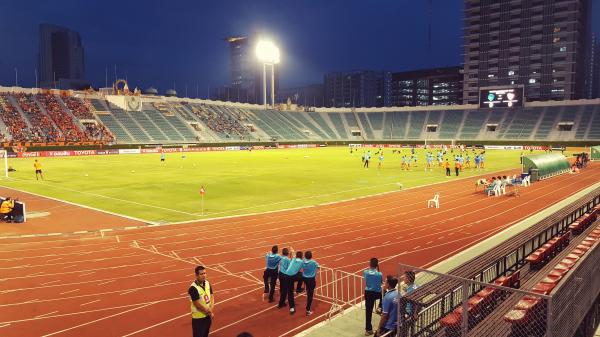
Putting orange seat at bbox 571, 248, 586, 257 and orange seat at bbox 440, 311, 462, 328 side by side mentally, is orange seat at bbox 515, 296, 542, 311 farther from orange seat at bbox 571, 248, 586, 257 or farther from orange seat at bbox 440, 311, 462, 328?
orange seat at bbox 571, 248, 586, 257

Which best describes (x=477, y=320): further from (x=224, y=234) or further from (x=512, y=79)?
(x=512, y=79)

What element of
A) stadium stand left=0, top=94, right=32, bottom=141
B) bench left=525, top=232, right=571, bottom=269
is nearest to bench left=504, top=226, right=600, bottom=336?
bench left=525, top=232, right=571, bottom=269

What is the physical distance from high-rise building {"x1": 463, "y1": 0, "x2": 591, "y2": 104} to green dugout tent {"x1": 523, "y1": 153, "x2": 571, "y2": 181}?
10102 cm

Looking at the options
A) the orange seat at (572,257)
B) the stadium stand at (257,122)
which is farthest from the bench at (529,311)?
the stadium stand at (257,122)

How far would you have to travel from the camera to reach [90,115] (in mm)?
87125

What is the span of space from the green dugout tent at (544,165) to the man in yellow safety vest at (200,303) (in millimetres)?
34098

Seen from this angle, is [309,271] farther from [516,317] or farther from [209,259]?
[209,259]

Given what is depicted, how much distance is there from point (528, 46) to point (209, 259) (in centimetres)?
14191

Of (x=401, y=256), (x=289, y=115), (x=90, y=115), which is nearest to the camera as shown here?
(x=401, y=256)

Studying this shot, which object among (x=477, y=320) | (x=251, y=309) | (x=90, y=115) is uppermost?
(x=90, y=115)

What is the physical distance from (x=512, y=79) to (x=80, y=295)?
476 feet

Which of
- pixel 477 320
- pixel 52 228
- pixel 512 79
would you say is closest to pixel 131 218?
pixel 52 228

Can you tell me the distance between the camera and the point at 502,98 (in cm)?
10044

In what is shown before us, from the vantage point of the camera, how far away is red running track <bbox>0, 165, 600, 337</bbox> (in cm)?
994
